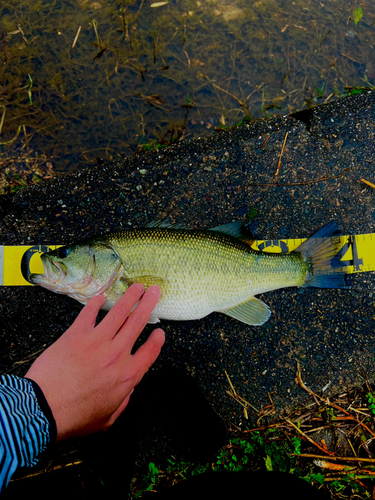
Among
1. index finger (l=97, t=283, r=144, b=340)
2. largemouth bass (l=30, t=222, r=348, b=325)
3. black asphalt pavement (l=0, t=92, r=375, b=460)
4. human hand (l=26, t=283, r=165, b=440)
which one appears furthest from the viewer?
black asphalt pavement (l=0, t=92, r=375, b=460)

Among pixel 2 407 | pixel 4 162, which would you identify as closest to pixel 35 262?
pixel 4 162

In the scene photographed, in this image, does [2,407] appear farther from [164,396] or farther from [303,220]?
[303,220]

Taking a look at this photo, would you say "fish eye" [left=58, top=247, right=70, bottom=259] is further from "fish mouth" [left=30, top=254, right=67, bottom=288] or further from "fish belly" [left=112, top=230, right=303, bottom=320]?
"fish belly" [left=112, top=230, right=303, bottom=320]

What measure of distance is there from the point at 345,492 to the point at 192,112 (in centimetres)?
440

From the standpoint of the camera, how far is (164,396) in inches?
121

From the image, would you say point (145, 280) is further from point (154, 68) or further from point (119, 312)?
point (154, 68)

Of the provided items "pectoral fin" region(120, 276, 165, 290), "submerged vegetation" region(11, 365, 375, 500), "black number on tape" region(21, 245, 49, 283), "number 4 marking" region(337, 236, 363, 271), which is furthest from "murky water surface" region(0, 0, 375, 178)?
"submerged vegetation" region(11, 365, 375, 500)

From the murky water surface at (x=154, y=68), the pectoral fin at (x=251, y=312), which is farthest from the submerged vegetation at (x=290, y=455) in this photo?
the murky water surface at (x=154, y=68)

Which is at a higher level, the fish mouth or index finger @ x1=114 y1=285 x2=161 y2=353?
the fish mouth

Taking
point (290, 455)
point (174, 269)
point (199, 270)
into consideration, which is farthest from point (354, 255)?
point (290, 455)

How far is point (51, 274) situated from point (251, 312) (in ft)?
6.13

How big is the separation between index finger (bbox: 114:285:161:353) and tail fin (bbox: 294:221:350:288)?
145 centimetres

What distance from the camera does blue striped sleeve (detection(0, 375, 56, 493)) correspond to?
70.8 inches

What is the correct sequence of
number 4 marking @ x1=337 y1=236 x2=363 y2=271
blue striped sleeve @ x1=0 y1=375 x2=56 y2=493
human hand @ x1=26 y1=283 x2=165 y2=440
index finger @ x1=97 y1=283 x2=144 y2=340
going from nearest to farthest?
blue striped sleeve @ x1=0 y1=375 x2=56 y2=493 → human hand @ x1=26 y1=283 x2=165 y2=440 → index finger @ x1=97 y1=283 x2=144 y2=340 → number 4 marking @ x1=337 y1=236 x2=363 y2=271
